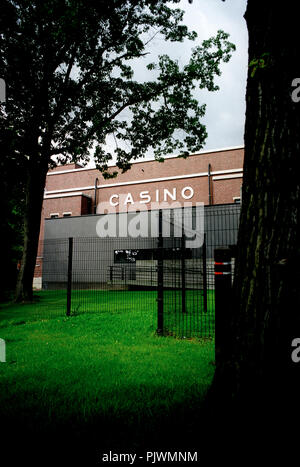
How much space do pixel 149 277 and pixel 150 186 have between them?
51.4 feet

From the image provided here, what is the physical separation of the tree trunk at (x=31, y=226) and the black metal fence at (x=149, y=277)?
908mm

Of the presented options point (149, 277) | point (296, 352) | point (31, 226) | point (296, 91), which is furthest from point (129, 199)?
point (296, 352)

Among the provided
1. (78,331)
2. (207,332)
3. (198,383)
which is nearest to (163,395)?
(198,383)

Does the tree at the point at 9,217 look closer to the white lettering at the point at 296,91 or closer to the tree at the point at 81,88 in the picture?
the tree at the point at 81,88

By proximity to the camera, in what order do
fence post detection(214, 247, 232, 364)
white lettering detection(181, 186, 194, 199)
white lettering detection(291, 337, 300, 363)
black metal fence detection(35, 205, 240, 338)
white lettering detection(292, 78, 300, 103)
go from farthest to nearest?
white lettering detection(181, 186, 194, 199)
black metal fence detection(35, 205, 240, 338)
fence post detection(214, 247, 232, 364)
white lettering detection(292, 78, 300, 103)
white lettering detection(291, 337, 300, 363)

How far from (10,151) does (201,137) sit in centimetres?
872

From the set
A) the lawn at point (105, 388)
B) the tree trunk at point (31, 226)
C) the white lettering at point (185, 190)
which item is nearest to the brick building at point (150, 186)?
the white lettering at point (185, 190)

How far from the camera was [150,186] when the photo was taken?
84.1 ft

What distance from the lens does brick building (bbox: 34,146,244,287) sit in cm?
A: 2361

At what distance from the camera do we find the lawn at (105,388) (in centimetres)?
174

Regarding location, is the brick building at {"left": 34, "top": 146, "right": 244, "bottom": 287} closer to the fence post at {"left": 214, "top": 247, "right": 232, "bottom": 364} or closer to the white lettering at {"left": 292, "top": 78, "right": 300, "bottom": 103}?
the fence post at {"left": 214, "top": 247, "right": 232, "bottom": 364}

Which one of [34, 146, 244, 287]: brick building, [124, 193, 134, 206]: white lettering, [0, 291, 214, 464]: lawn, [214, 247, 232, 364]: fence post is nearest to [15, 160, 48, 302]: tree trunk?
[0, 291, 214, 464]: lawn

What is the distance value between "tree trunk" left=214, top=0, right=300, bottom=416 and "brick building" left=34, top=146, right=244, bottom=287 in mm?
22265

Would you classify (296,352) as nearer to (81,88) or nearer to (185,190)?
(81,88)
